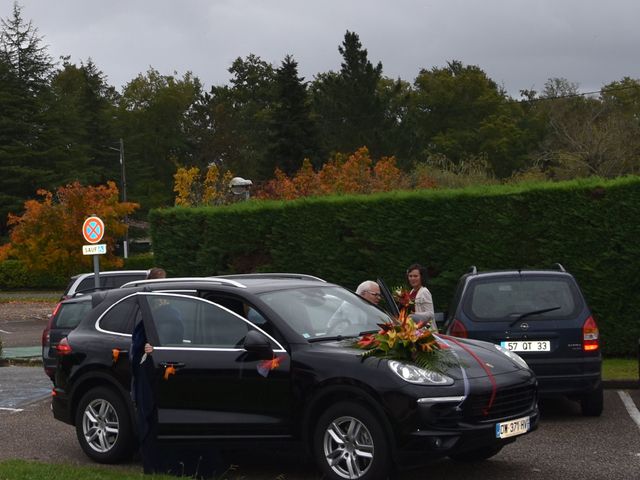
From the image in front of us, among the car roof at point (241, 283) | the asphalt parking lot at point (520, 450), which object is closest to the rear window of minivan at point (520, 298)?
the asphalt parking lot at point (520, 450)

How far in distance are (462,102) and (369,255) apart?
64139 mm

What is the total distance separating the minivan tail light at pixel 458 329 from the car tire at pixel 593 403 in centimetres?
147

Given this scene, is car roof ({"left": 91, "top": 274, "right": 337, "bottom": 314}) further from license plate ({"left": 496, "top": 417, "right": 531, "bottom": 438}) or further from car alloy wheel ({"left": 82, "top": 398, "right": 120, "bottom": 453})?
license plate ({"left": 496, "top": 417, "right": 531, "bottom": 438})

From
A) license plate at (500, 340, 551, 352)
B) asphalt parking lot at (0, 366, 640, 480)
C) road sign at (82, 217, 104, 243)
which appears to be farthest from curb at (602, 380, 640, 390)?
road sign at (82, 217, 104, 243)

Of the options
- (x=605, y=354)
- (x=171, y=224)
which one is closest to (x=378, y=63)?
(x=171, y=224)

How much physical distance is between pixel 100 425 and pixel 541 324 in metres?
4.74

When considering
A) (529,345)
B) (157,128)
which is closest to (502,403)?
(529,345)

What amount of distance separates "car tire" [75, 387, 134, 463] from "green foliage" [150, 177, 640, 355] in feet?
29.2

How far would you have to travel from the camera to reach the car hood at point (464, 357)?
26.6ft

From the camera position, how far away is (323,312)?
9055 mm

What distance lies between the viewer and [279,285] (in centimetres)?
931

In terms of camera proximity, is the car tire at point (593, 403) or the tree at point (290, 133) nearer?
the car tire at point (593, 403)

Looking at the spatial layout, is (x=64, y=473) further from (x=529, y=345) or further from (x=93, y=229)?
(x=93, y=229)

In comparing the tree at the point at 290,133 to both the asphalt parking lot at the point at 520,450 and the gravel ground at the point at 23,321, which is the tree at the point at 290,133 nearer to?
the gravel ground at the point at 23,321
